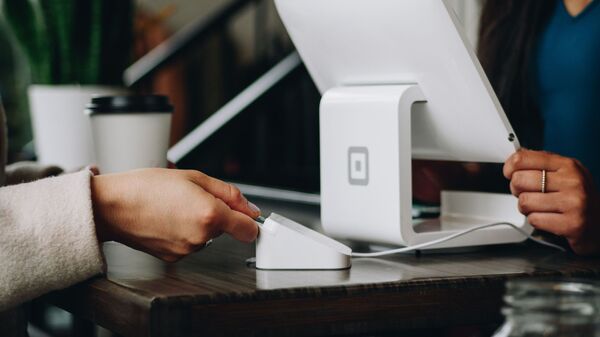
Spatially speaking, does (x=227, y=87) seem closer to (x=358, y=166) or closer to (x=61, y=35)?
(x=61, y=35)

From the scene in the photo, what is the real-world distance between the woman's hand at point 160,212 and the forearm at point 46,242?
1.4 inches

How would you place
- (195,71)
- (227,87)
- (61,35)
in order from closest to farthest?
(61,35)
(195,71)
(227,87)

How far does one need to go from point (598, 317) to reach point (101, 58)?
220 cm

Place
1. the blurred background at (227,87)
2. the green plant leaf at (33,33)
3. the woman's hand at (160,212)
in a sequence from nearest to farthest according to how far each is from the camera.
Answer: the woman's hand at (160,212) < the green plant leaf at (33,33) < the blurred background at (227,87)

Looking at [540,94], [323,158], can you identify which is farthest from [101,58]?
[323,158]

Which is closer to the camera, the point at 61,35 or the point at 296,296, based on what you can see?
the point at 296,296

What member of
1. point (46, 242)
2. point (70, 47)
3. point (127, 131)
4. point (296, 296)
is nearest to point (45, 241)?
point (46, 242)

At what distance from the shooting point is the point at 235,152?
197 inches

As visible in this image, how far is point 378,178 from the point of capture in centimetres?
112

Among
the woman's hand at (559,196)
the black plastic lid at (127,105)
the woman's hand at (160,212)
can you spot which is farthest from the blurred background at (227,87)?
the woman's hand at (160,212)

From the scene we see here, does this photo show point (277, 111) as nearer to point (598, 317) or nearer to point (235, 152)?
point (235, 152)

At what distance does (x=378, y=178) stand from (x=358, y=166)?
4 centimetres

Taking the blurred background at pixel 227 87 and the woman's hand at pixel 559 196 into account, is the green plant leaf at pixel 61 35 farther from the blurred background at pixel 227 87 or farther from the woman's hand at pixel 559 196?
the woman's hand at pixel 559 196

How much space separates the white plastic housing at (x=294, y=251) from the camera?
3.28 feet
